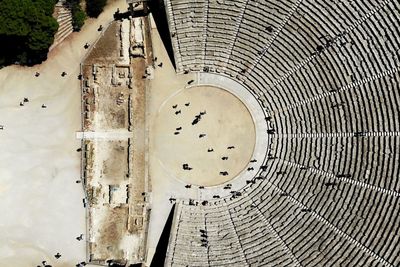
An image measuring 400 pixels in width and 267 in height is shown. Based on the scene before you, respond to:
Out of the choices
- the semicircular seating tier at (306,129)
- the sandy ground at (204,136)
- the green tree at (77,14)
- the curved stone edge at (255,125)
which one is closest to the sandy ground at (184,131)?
the sandy ground at (204,136)

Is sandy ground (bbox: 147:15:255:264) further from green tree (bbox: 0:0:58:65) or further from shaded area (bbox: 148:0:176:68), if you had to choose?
green tree (bbox: 0:0:58:65)

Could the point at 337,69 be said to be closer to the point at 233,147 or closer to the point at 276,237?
the point at 233,147

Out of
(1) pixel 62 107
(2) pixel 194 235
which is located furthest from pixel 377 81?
(1) pixel 62 107

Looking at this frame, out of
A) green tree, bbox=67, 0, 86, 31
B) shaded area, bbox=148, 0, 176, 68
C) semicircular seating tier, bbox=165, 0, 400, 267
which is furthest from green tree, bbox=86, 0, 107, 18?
semicircular seating tier, bbox=165, 0, 400, 267

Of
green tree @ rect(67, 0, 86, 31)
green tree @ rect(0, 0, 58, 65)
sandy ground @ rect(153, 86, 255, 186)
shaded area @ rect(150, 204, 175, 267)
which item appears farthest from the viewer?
shaded area @ rect(150, 204, 175, 267)

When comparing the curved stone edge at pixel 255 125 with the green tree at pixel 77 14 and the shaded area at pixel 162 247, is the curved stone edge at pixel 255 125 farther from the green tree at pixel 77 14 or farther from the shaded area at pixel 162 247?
the green tree at pixel 77 14

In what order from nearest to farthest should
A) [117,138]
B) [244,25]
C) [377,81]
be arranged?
1. [377,81]
2. [244,25]
3. [117,138]
